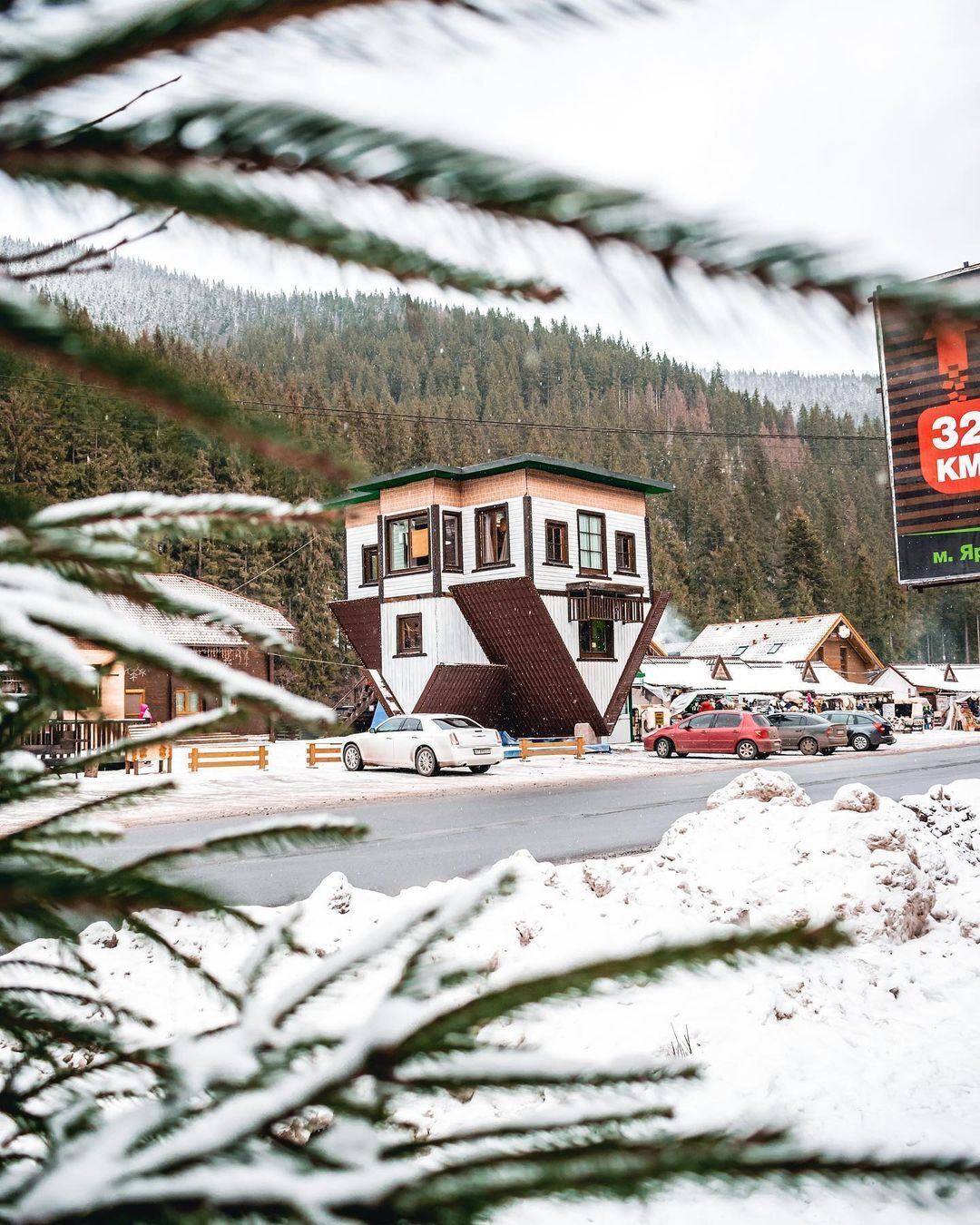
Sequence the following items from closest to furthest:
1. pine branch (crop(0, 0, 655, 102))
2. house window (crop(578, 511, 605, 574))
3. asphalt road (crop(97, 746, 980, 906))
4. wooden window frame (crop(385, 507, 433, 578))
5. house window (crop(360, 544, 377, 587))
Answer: pine branch (crop(0, 0, 655, 102)) < asphalt road (crop(97, 746, 980, 906)) < wooden window frame (crop(385, 507, 433, 578)) < house window (crop(578, 511, 605, 574)) < house window (crop(360, 544, 377, 587))

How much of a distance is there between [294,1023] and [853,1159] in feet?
1.73

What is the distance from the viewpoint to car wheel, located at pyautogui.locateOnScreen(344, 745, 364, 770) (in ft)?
79.4

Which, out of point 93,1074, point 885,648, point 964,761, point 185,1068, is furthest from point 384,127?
point 885,648

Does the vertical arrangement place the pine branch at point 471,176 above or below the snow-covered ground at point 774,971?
above

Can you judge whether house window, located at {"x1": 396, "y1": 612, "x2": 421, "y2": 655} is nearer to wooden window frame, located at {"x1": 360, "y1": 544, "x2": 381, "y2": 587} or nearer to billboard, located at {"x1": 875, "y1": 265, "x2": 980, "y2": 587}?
wooden window frame, located at {"x1": 360, "y1": 544, "x2": 381, "y2": 587}

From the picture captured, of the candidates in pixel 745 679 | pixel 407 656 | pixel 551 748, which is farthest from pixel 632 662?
pixel 745 679

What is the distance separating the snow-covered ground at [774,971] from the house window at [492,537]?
2202 centimetres

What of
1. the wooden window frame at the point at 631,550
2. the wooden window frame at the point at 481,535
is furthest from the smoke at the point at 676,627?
the wooden window frame at the point at 481,535

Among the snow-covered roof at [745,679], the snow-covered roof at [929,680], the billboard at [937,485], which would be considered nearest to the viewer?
the billboard at [937,485]

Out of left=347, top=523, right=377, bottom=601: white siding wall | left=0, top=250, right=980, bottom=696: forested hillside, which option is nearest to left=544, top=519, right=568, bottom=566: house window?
left=347, top=523, right=377, bottom=601: white siding wall

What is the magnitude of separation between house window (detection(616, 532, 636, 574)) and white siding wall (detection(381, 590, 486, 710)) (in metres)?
5.69

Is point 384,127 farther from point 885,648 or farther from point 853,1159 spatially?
point 885,648

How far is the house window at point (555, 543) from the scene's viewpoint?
29562 millimetres

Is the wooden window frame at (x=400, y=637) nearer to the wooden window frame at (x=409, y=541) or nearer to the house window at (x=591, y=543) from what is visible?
the wooden window frame at (x=409, y=541)
